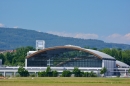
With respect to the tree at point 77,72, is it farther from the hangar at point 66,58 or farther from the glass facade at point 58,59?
the glass facade at point 58,59

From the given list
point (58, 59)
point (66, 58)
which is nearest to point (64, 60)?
point (66, 58)

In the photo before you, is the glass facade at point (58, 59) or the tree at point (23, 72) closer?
the tree at point (23, 72)

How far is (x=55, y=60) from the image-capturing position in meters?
150

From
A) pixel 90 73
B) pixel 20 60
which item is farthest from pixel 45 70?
pixel 20 60

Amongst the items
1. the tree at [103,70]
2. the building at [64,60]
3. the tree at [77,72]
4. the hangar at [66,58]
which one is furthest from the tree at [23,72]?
the tree at [103,70]

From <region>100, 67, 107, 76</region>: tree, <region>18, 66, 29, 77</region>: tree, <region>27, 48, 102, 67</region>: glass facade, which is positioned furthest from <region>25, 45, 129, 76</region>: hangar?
<region>18, 66, 29, 77</region>: tree

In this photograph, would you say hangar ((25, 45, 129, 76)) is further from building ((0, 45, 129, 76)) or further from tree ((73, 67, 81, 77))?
tree ((73, 67, 81, 77))

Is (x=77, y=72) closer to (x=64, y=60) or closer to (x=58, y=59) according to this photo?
(x=64, y=60)

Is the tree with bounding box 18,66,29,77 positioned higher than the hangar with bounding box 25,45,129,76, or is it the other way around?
the hangar with bounding box 25,45,129,76

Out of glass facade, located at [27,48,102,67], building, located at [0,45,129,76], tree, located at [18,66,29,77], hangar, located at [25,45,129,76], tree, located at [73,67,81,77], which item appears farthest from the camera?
glass facade, located at [27,48,102,67]

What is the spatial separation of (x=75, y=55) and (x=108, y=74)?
12025mm

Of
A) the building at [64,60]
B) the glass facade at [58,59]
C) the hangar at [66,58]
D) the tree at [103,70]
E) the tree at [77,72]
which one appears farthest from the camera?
the glass facade at [58,59]

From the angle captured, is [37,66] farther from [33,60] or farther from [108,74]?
[108,74]

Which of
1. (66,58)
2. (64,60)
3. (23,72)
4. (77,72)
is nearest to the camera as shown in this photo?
(77,72)
